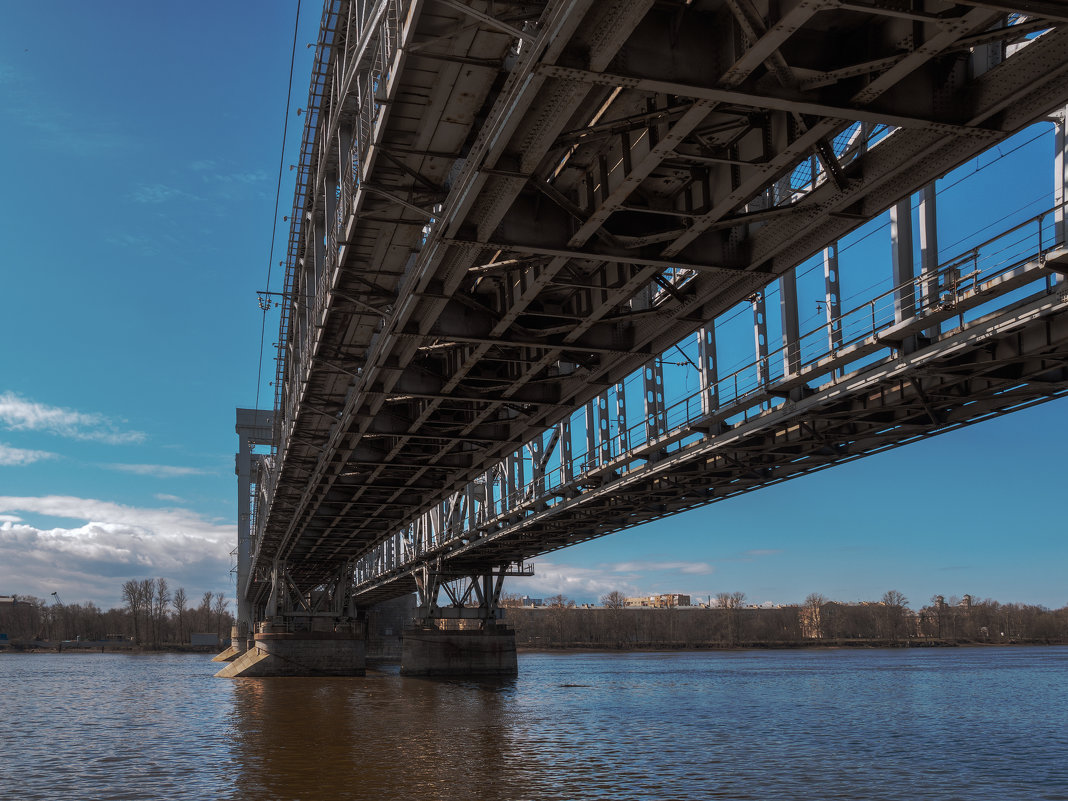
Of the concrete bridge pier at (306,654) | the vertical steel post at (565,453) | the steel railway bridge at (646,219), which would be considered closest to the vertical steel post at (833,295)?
the steel railway bridge at (646,219)

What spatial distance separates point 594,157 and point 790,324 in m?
12.5

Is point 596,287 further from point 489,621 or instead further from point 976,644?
point 976,644

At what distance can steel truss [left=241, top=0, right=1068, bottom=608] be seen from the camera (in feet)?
34.7

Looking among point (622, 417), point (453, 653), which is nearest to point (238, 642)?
point (453, 653)

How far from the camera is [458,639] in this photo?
6397cm

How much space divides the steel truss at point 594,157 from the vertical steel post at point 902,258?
103 cm

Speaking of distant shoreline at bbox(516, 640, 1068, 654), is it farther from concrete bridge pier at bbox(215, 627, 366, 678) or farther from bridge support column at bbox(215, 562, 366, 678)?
concrete bridge pier at bbox(215, 627, 366, 678)

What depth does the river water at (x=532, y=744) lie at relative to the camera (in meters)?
20.5

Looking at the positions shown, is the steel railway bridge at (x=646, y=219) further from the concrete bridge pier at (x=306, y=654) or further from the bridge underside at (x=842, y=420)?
the concrete bridge pier at (x=306, y=654)

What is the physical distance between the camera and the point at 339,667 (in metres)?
59.9

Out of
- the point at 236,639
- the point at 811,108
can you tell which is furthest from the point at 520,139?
the point at 236,639

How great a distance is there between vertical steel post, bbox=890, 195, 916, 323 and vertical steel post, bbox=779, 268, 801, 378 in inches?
150

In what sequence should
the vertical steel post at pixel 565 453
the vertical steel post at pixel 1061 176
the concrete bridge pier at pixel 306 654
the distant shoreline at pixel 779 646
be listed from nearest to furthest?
1. the vertical steel post at pixel 1061 176
2. the vertical steel post at pixel 565 453
3. the concrete bridge pier at pixel 306 654
4. the distant shoreline at pixel 779 646

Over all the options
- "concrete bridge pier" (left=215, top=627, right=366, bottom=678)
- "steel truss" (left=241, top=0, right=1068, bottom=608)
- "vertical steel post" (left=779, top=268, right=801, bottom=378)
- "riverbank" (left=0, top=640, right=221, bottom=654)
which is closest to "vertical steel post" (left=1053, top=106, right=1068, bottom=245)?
"steel truss" (left=241, top=0, right=1068, bottom=608)
